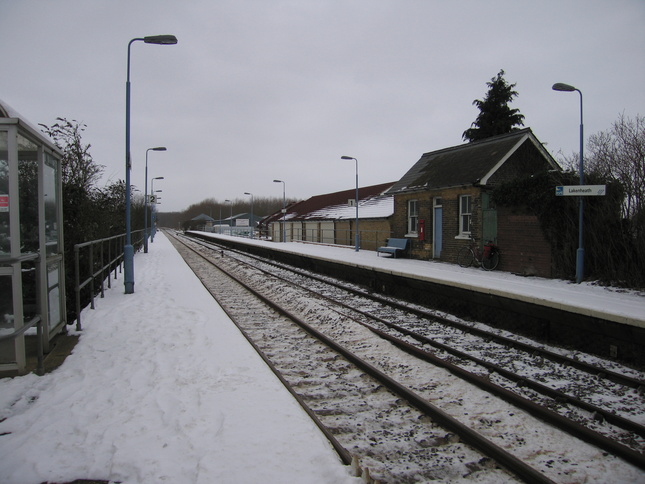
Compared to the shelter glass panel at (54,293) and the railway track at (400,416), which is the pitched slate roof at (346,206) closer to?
the railway track at (400,416)

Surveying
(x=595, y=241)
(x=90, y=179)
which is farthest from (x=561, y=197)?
(x=90, y=179)

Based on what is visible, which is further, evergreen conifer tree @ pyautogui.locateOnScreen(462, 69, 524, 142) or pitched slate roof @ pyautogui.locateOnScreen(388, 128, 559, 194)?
evergreen conifer tree @ pyautogui.locateOnScreen(462, 69, 524, 142)

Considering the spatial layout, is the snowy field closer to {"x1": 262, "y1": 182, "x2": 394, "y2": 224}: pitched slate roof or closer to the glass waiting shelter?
the glass waiting shelter

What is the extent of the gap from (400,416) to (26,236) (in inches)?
205

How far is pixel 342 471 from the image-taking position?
2988 millimetres

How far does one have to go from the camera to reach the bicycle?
15391mm

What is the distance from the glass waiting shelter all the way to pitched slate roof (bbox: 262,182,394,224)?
2175cm

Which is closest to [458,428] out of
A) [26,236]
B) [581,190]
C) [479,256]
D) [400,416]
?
[400,416]

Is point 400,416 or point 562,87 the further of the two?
point 562,87

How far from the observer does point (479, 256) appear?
16250 mm

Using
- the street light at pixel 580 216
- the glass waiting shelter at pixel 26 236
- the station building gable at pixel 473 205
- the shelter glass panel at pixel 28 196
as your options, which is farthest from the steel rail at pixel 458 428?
the station building gable at pixel 473 205

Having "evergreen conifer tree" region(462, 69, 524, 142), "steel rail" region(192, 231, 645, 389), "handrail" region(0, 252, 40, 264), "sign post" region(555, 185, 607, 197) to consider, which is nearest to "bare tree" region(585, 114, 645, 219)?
"sign post" region(555, 185, 607, 197)

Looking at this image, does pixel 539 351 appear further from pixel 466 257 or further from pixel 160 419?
pixel 466 257

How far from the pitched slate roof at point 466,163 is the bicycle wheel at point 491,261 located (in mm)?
2921
